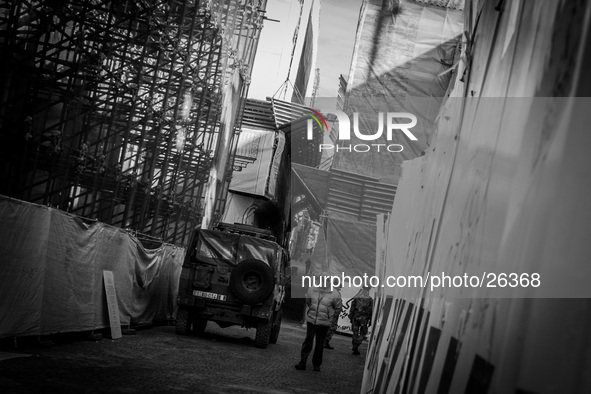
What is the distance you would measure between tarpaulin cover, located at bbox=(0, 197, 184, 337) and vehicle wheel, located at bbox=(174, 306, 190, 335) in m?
0.81

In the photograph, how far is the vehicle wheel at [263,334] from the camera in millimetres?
13885

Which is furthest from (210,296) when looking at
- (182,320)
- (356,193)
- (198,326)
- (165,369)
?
(356,193)

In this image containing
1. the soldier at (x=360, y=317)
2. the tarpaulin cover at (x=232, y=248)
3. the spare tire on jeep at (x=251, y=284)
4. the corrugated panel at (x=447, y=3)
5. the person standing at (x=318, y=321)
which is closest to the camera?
the person standing at (x=318, y=321)

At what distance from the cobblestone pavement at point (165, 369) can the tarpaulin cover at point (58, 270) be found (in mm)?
410

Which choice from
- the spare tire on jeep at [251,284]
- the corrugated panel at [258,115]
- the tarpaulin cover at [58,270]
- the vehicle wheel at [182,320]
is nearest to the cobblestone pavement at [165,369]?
the vehicle wheel at [182,320]

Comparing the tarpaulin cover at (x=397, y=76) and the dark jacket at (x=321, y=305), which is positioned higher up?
the tarpaulin cover at (x=397, y=76)

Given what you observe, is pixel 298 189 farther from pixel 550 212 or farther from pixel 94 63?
pixel 550 212

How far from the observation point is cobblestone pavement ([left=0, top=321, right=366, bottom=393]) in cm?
687

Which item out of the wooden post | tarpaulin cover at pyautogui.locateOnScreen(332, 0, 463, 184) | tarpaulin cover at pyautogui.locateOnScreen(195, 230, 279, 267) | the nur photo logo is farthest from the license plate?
the nur photo logo

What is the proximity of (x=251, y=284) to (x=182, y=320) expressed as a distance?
1.60 m

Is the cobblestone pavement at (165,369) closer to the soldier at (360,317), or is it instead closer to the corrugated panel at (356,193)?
the soldier at (360,317)

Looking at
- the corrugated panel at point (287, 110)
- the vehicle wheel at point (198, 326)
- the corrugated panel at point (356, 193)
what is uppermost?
the corrugated panel at point (287, 110)

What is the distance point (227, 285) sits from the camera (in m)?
14.2

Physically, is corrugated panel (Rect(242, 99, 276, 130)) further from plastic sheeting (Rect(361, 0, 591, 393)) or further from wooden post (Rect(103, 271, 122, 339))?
plastic sheeting (Rect(361, 0, 591, 393))
